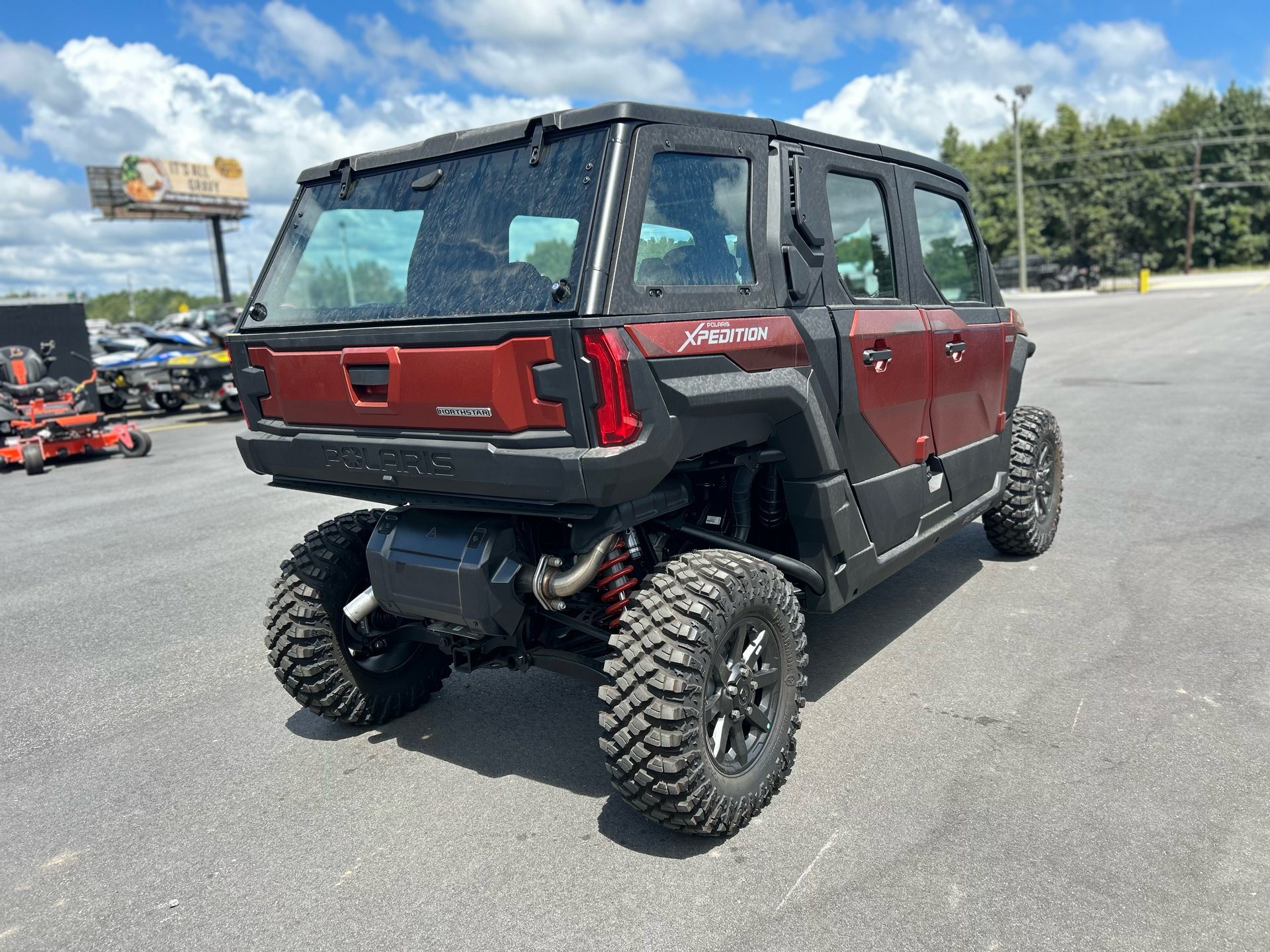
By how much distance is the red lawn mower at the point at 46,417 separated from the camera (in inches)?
486

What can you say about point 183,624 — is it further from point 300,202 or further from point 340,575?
point 300,202

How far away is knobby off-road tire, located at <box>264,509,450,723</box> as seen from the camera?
3.80 metres

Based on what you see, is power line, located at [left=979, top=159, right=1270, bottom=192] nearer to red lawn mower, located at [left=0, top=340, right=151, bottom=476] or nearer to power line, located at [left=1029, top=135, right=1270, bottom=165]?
power line, located at [left=1029, top=135, right=1270, bottom=165]

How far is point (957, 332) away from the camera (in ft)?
14.9

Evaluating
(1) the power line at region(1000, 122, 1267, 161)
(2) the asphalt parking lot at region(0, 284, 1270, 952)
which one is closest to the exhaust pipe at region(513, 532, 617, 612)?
(2) the asphalt parking lot at region(0, 284, 1270, 952)

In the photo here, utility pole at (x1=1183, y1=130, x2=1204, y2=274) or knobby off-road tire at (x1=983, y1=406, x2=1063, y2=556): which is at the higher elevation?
utility pole at (x1=1183, y1=130, x2=1204, y2=274)

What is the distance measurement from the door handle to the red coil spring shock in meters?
1.22

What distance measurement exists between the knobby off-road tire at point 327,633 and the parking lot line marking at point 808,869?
6.39ft

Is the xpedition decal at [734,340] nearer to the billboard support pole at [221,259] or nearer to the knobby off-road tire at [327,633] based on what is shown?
the knobby off-road tire at [327,633]

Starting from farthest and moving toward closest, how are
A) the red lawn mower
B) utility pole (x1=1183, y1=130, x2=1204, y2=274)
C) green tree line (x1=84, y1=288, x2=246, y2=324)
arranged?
green tree line (x1=84, y1=288, x2=246, y2=324), utility pole (x1=1183, y1=130, x2=1204, y2=274), the red lawn mower

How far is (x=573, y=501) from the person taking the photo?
284 centimetres

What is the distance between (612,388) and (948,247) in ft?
9.26

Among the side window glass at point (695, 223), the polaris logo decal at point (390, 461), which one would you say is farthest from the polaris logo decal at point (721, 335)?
the polaris logo decal at point (390, 461)

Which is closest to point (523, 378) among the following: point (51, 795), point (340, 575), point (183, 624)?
point (340, 575)
